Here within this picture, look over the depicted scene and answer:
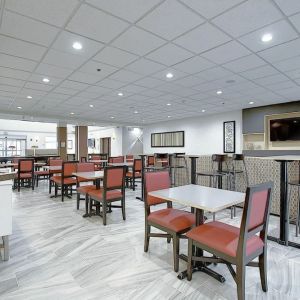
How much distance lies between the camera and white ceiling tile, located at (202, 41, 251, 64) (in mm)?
3295

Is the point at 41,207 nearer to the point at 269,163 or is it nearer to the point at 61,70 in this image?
the point at 61,70

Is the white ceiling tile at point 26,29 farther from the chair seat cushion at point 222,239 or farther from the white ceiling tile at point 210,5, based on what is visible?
the chair seat cushion at point 222,239

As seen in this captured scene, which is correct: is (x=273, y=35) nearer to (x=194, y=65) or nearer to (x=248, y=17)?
(x=248, y=17)

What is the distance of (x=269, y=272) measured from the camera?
2.23 m

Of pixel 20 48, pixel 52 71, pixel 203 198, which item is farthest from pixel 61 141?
pixel 203 198

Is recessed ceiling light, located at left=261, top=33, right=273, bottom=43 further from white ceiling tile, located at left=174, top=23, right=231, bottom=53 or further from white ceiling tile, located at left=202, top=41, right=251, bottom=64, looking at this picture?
white ceiling tile, located at left=174, top=23, right=231, bottom=53

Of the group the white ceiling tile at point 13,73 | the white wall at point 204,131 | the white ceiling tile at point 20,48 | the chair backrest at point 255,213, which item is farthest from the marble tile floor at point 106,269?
the white wall at point 204,131

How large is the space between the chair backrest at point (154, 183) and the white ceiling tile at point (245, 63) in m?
2.54

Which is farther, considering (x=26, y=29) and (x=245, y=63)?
(x=245, y=63)

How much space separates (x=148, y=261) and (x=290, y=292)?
4.47 ft

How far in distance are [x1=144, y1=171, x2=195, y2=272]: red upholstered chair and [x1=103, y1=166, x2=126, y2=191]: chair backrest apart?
46.9 inches

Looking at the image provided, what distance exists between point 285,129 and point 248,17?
246 inches

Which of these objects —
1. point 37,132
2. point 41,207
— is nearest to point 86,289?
point 41,207

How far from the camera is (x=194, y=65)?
13.4 ft
